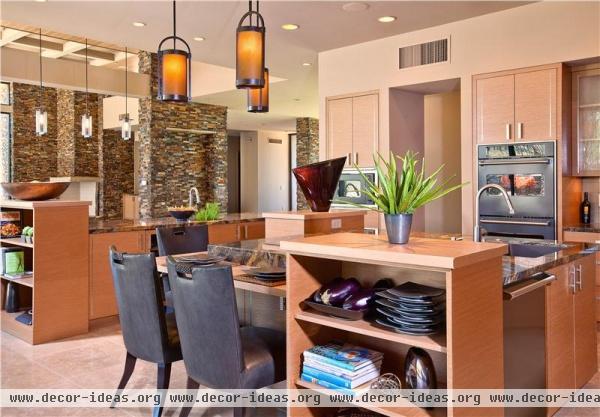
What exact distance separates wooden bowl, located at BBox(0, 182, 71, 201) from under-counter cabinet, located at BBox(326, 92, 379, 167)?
2959 millimetres

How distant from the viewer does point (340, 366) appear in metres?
1.92

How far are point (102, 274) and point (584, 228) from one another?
13.5 ft

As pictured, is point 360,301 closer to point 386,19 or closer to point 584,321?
point 584,321

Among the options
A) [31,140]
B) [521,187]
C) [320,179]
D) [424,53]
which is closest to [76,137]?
[31,140]

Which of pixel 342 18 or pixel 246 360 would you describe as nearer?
pixel 246 360

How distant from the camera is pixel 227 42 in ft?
18.2

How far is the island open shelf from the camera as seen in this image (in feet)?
5.16

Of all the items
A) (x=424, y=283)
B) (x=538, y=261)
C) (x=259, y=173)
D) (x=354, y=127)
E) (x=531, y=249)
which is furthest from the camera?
(x=259, y=173)

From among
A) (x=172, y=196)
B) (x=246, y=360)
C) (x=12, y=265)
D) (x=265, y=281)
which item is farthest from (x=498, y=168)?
(x=172, y=196)

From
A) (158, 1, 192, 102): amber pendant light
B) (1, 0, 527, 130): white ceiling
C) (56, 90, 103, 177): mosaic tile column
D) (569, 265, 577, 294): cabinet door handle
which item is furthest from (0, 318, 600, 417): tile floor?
(56, 90, 103, 177): mosaic tile column

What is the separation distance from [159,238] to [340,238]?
198cm

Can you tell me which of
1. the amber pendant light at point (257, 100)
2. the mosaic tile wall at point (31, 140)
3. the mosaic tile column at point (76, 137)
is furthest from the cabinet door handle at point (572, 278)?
the mosaic tile wall at point (31, 140)

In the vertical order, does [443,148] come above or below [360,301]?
above

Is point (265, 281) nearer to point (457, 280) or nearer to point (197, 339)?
point (197, 339)
